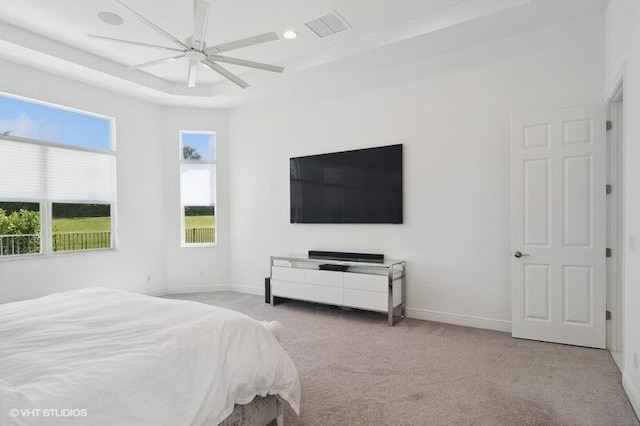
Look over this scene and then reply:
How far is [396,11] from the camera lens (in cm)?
351

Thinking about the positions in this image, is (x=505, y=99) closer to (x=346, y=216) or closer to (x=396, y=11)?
(x=396, y=11)

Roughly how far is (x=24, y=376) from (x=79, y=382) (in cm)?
25

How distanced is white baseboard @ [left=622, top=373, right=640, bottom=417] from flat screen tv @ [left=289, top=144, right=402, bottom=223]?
2529 mm

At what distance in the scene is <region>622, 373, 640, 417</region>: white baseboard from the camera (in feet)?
7.17

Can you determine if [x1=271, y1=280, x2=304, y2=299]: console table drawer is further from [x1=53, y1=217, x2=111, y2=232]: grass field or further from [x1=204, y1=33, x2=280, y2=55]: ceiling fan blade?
[x1=204, y1=33, x2=280, y2=55]: ceiling fan blade

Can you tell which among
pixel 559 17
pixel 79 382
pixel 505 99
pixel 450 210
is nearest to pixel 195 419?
pixel 79 382

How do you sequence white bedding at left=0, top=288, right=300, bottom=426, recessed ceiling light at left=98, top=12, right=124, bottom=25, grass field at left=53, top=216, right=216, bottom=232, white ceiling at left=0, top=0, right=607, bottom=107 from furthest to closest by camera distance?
grass field at left=53, top=216, right=216, bottom=232 < recessed ceiling light at left=98, top=12, right=124, bottom=25 < white ceiling at left=0, top=0, right=607, bottom=107 < white bedding at left=0, top=288, right=300, bottom=426

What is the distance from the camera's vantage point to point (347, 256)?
4734mm

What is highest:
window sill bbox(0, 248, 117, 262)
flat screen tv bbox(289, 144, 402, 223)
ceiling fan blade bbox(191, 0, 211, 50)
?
ceiling fan blade bbox(191, 0, 211, 50)

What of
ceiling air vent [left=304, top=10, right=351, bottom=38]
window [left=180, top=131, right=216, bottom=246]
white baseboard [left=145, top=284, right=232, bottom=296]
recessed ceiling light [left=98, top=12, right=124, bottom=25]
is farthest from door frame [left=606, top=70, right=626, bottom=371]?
window [left=180, top=131, right=216, bottom=246]

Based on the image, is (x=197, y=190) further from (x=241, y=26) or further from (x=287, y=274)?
(x=241, y=26)

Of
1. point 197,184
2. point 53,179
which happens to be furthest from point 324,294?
point 53,179

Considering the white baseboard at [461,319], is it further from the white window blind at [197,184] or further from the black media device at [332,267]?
the white window blind at [197,184]

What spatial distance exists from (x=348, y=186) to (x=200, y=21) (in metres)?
2.83
